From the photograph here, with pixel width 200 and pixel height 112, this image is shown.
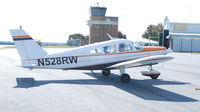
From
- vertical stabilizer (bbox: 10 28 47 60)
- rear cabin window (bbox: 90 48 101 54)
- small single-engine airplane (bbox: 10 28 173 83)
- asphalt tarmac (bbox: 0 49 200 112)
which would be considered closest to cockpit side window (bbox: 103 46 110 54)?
small single-engine airplane (bbox: 10 28 173 83)

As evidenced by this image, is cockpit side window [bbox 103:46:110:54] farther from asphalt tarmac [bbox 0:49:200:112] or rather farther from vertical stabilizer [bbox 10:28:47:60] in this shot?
vertical stabilizer [bbox 10:28:47:60]

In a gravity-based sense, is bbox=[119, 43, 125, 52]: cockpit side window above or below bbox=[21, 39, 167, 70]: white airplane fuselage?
above

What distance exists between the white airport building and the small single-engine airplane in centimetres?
4801

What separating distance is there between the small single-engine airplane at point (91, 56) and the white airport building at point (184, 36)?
48013mm

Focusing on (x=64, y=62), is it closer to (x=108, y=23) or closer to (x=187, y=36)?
(x=187, y=36)

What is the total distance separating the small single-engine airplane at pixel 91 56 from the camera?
10.6m

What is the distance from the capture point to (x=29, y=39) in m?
10.9

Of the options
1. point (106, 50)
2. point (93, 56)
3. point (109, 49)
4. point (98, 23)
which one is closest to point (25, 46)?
point (93, 56)

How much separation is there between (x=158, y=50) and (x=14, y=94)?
803 cm

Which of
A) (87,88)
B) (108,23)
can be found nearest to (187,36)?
(108,23)

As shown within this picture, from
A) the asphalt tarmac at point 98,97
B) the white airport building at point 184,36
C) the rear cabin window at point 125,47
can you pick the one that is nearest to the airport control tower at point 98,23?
the white airport building at point 184,36

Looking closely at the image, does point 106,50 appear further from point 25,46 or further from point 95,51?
point 25,46

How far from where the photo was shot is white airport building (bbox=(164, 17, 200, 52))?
58834 mm

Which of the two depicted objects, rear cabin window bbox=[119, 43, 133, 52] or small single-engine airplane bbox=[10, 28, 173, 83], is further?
A: rear cabin window bbox=[119, 43, 133, 52]
